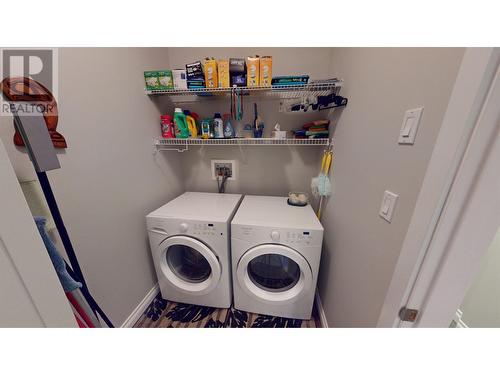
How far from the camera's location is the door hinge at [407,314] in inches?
22.1

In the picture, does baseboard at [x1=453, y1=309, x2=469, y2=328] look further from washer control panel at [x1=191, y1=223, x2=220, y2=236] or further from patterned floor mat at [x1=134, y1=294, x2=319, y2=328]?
washer control panel at [x1=191, y1=223, x2=220, y2=236]

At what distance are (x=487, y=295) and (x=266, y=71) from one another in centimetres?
209

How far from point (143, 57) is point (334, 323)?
2346 millimetres

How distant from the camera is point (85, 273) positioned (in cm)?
92

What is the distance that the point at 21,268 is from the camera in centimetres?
40

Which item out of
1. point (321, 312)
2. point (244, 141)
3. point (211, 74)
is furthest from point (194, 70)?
point (321, 312)

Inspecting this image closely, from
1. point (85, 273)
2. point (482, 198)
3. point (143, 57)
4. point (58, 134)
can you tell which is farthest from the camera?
point (143, 57)

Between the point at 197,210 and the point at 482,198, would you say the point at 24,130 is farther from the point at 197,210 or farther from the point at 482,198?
the point at 482,198

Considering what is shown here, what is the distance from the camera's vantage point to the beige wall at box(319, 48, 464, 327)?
50 cm

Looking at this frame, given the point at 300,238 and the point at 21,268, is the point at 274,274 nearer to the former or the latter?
the point at 300,238

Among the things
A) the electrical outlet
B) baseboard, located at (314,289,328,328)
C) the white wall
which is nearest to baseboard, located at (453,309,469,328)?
the white wall

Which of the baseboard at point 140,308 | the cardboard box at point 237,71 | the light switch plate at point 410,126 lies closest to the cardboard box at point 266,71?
the cardboard box at point 237,71

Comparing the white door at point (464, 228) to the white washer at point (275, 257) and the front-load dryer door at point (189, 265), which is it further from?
the front-load dryer door at point (189, 265)

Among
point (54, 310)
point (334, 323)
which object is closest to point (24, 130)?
point (54, 310)
